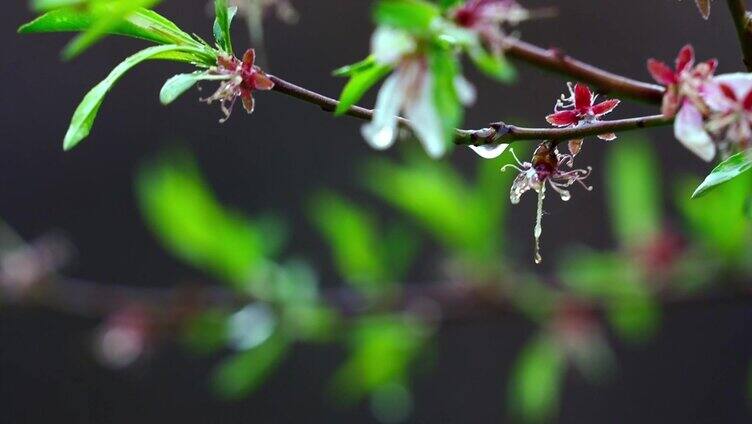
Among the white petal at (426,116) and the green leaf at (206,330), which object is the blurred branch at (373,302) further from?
the white petal at (426,116)

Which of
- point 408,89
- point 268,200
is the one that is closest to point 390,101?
point 408,89

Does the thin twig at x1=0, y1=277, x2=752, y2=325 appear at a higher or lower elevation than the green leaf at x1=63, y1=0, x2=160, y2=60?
higher

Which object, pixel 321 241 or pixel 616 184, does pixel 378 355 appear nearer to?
pixel 616 184

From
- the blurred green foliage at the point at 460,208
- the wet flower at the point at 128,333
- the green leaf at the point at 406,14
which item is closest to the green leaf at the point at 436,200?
the blurred green foliage at the point at 460,208

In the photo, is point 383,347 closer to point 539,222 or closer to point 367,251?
point 367,251

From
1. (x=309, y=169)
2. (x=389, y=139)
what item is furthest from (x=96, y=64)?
(x=389, y=139)

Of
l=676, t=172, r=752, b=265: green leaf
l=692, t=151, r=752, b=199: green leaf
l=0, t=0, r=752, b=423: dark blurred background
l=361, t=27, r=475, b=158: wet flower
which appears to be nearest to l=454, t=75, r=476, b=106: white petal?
l=361, t=27, r=475, b=158: wet flower

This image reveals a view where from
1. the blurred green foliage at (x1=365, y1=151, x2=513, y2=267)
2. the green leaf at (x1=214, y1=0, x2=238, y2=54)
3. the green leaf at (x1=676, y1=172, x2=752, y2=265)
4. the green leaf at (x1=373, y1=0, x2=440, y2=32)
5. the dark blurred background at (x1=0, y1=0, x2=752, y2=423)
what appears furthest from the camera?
the dark blurred background at (x1=0, y1=0, x2=752, y2=423)

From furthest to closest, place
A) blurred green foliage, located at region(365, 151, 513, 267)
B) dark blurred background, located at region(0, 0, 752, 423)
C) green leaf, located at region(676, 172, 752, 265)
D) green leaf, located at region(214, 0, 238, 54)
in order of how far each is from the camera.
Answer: dark blurred background, located at region(0, 0, 752, 423)
blurred green foliage, located at region(365, 151, 513, 267)
green leaf, located at region(676, 172, 752, 265)
green leaf, located at region(214, 0, 238, 54)

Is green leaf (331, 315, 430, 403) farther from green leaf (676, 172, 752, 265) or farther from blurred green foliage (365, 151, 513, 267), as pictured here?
green leaf (676, 172, 752, 265)
